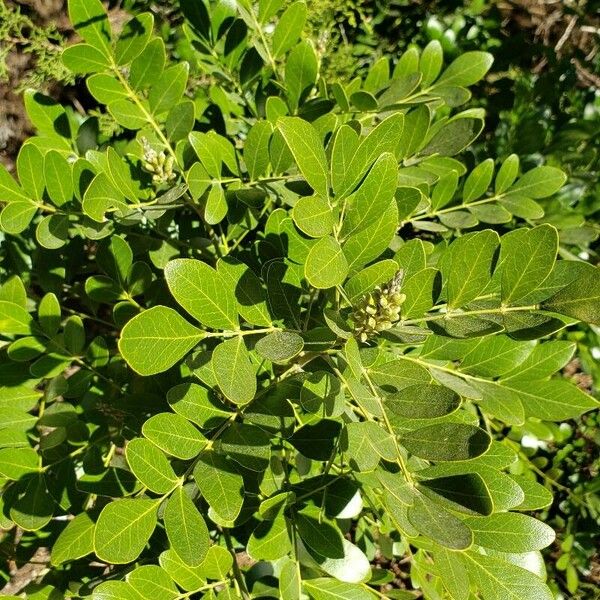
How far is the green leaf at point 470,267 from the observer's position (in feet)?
2.68

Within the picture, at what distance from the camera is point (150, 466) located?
876 millimetres

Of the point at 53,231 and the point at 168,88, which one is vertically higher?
the point at 168,88

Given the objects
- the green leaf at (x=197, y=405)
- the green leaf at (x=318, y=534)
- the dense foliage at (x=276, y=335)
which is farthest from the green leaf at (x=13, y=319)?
the green leaf at (x=318, y=534)

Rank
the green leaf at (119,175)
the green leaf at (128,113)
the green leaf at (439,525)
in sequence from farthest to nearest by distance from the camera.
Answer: the green leaf at (128,113)
the green leaf at (119,175)
the green leaf at (439,525)

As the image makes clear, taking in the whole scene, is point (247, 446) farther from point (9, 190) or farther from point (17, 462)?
point (9, 190)

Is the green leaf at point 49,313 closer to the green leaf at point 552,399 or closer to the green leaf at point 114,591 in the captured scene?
the green leaf at point 114,591

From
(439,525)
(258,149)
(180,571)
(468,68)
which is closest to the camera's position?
(439,525)

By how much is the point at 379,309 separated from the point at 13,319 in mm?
675

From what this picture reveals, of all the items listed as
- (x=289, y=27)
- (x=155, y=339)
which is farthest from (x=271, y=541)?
(x=289, y=27)

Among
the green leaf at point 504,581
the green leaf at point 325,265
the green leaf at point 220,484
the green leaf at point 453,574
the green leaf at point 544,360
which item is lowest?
the green leaf at point 504,581

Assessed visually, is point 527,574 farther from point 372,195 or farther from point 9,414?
point 9,414

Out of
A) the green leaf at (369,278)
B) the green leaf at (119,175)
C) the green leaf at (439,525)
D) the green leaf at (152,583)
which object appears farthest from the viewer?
the green leaf at (119,175)

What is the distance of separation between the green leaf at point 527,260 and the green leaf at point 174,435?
0.50m

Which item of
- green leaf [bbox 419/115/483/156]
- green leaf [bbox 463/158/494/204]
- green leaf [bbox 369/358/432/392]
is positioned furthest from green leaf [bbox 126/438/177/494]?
green leaf [bbox 463/158/494/204]
